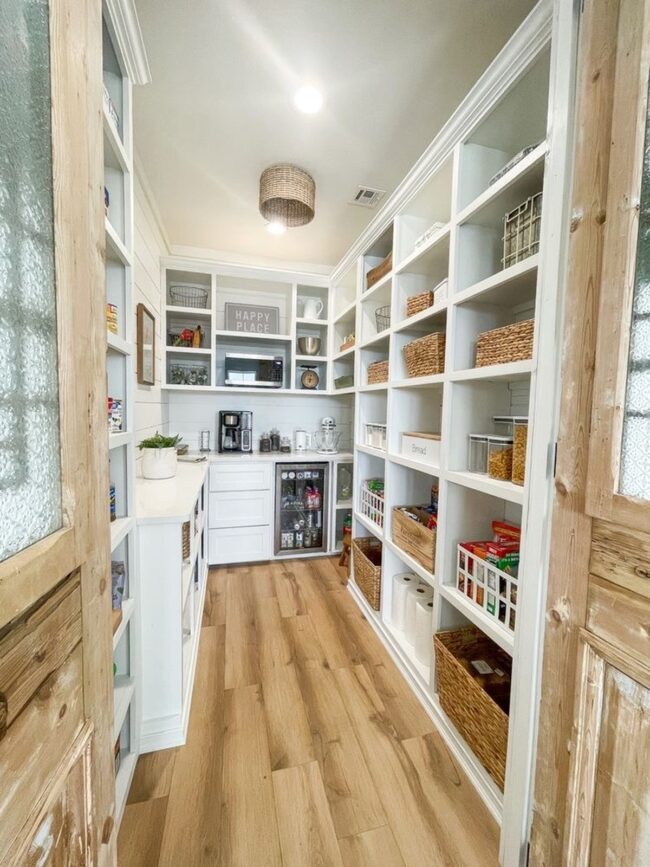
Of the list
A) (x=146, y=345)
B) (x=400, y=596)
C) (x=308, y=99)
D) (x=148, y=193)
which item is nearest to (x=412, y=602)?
(x=400, y=596)

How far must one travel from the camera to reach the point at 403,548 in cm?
178

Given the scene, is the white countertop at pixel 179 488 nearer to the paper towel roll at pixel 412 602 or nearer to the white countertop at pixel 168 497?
the white countertop at pixel 168 497

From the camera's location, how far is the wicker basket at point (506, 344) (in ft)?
3.43

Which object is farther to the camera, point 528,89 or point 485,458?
point 485,458

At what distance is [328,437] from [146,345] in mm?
1714

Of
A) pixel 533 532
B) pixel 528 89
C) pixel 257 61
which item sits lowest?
pixel 533 532

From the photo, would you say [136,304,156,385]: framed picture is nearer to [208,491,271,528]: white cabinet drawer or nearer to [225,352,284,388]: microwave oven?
[225,352,284,388]: microwave oven

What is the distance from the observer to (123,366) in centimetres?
117

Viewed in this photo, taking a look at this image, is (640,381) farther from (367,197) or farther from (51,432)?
Result: (367,197)

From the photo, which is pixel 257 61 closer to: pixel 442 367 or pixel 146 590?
pixel 442 367

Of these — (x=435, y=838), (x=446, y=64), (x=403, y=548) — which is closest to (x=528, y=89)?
(x=446, y=64)

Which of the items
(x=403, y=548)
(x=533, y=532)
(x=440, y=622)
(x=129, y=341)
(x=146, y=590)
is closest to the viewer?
(x=533, y=532)

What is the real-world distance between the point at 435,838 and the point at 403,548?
98 centimetres

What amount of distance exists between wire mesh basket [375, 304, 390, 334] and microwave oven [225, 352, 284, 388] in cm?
105
